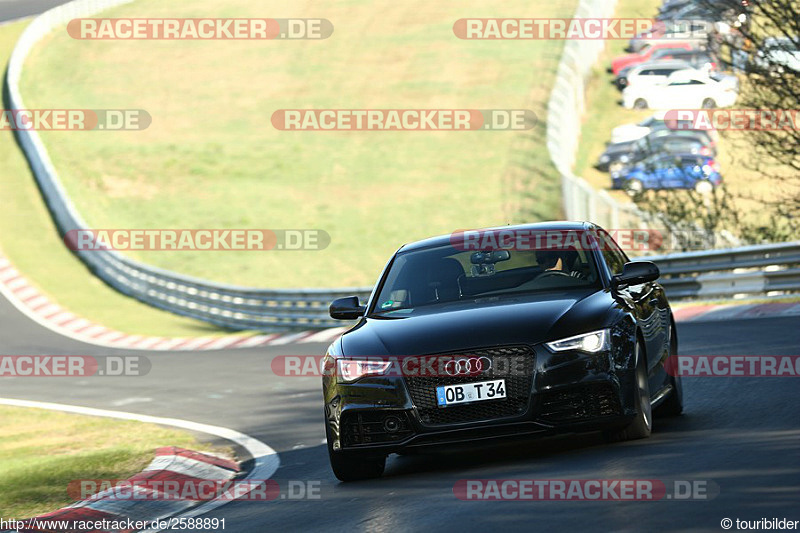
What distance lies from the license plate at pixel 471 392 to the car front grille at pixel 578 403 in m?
0.25

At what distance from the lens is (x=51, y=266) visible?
35938 mm

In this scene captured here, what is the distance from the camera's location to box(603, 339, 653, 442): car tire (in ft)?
28.0

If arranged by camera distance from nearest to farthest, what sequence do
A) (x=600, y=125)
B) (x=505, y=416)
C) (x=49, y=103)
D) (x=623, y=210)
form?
(x=505, y=416) → (x=623, y=210) → (x=600, y=125) → (x=49, y=103)

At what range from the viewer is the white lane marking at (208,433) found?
30.2ft

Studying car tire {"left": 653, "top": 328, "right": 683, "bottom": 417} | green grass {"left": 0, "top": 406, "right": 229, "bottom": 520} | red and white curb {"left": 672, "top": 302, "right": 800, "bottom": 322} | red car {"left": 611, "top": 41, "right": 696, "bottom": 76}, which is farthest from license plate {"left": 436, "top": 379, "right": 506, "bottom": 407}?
red car {"left": 611, "top": 41, "right": 696, "bottom": 76}

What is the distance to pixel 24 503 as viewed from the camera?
32.5 feet

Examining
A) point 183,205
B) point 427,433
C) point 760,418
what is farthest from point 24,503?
point 183,205

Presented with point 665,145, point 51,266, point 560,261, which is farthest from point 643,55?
point 560,261

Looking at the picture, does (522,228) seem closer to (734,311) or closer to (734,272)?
(734,311)

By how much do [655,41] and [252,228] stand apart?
2170 centimetres

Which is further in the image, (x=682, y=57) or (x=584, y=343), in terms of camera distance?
(x=682, y=57)

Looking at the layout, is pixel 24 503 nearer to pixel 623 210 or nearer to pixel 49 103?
pixel 623 210

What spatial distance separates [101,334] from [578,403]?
69.8 feet

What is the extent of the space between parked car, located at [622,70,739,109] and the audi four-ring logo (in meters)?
39.3
